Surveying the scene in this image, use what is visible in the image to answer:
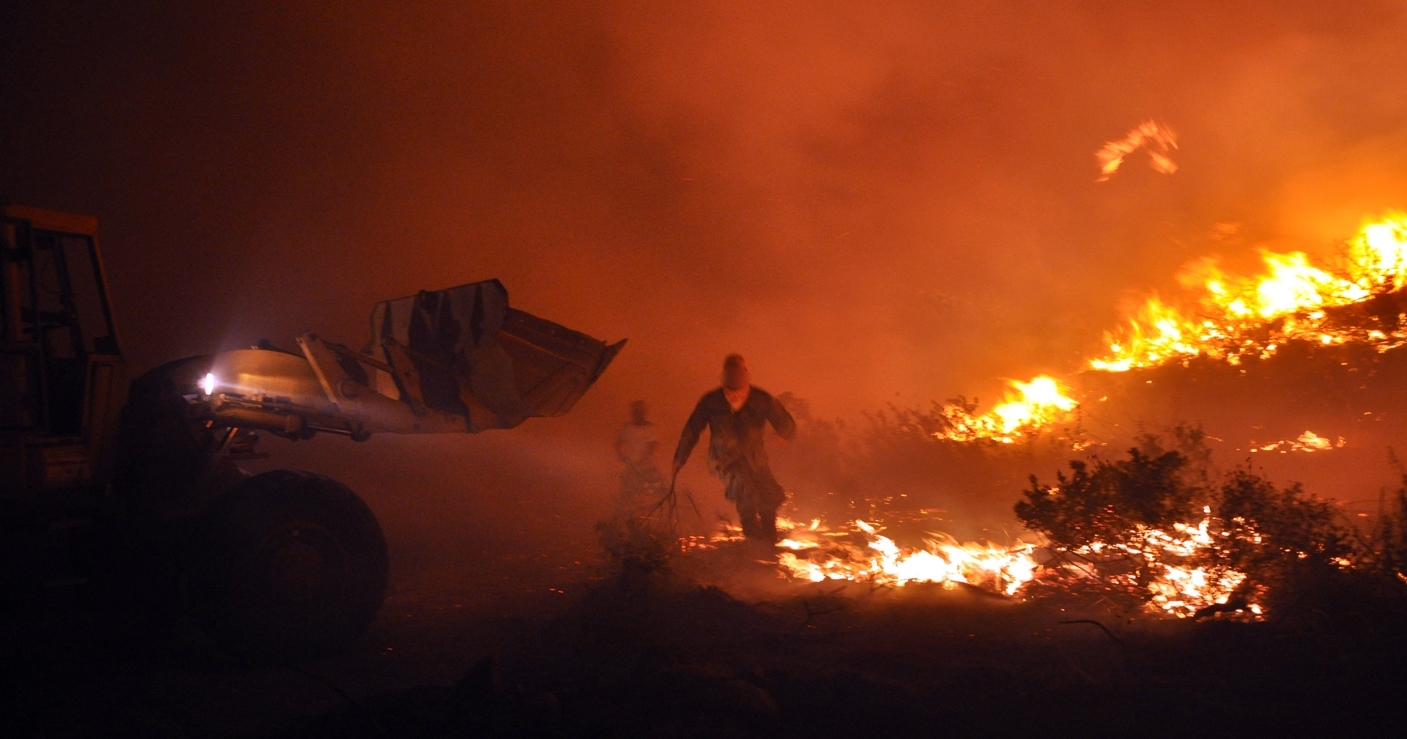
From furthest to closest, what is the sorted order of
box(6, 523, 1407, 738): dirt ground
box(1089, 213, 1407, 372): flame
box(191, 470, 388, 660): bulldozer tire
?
box(1089, 213, 1407, 372): flame, box(191, 470, 388, 660): bulldozer tire, box(6, 523, 1407, 738): dirt ground

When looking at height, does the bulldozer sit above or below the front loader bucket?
below

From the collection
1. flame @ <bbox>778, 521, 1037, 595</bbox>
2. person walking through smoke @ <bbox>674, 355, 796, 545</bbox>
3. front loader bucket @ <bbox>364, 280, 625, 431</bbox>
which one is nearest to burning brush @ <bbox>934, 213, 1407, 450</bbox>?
flame @ <bbox>778, 521, 1037, 595</bbox>

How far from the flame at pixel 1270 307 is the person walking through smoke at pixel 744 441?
4.74 meters

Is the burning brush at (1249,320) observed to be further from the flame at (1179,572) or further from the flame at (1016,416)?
the flame at (1179,572)

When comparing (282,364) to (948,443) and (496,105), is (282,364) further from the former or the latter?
(496,105)

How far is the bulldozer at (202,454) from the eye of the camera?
4.09 metres

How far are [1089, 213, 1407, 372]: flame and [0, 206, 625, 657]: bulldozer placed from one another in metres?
7.47

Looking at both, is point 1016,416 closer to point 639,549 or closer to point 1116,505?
point 1116,505

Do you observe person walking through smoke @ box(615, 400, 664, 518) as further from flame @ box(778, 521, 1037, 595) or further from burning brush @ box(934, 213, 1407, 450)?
burning brush @ box(934, 213, 1407, 450)

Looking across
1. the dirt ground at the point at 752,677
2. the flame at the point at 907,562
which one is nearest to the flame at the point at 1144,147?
the flame at the point at 907,562

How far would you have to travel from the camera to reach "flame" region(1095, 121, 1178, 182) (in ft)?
39.8

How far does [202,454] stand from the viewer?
4688 millimetres

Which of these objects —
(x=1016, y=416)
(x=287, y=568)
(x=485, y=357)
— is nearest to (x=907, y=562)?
(x=1016, y=416)

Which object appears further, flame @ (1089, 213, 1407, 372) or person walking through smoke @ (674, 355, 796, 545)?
flame @ (1089, 213, 1407, 372)
